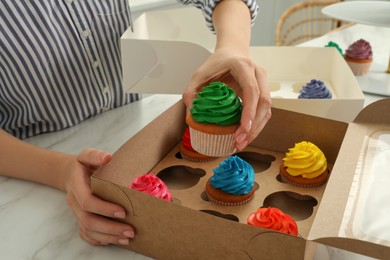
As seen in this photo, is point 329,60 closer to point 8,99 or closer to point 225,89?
point 225,89

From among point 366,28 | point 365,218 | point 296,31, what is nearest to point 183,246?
point 365,218

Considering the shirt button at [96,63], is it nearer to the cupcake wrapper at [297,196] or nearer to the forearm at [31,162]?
the forearm at [31,162]

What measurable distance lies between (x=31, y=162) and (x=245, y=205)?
0.49 metres

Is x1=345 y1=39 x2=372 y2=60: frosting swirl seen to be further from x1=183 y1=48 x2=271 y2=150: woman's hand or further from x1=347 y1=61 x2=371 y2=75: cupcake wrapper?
x1=183 y1=48 x2=271 y2=150: woman's hand

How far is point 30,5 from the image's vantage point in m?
1.16

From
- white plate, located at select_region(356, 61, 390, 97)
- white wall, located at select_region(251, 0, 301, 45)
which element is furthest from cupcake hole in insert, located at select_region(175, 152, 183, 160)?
white wall, located at select_region(251, 0, 301, 45)

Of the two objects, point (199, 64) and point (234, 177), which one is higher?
point (199, 64)

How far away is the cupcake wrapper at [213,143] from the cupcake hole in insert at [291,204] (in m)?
0.13

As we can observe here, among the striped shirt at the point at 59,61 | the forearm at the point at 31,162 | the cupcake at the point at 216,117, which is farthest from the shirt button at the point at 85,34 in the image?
the cupcake at the point at 216,117

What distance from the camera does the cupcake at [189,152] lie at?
110cm

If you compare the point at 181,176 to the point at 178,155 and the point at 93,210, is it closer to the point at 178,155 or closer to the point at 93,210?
the point at 178,155

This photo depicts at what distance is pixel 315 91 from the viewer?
1332 millimetres

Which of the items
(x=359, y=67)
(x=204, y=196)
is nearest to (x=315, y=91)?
(x=359, y=67)

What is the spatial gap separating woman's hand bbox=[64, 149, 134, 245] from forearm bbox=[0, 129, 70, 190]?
110 millimetres
